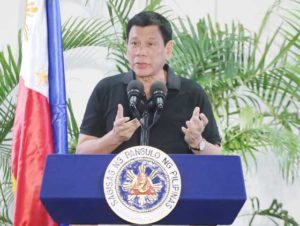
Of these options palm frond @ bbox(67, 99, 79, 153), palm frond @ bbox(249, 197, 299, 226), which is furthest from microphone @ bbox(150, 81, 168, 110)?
palm frond @ bbox(249, 197, 299, 226)

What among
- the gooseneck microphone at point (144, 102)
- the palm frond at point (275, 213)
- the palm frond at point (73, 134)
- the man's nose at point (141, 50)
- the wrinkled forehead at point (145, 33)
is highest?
the wrinkled forehead at point (145, 33)

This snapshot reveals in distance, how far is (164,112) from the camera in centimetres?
268

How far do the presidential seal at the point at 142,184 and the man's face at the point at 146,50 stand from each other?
781mm

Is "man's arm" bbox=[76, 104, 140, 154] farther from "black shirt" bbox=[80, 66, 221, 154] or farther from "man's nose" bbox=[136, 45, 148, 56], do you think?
"man's nose" bbox=[136, 45, 148, 56]

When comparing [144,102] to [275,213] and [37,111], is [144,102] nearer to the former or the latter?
[37,111]

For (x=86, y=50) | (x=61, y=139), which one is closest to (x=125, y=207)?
(x=61, y=139)

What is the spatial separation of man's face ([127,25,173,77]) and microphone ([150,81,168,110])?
0.46 metres

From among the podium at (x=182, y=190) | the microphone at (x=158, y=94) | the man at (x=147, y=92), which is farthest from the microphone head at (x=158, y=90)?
the man at (x=147, y=92)

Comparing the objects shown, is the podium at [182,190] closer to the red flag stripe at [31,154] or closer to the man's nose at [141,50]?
the man's nose at [141,50]

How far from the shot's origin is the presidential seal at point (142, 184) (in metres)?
1.91

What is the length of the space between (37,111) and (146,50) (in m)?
1.27

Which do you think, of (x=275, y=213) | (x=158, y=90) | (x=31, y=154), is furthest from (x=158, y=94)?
(x=275, y=213)

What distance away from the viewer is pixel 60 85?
3805 millimetres

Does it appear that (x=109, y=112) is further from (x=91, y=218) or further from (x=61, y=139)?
(x=61, y=139)
